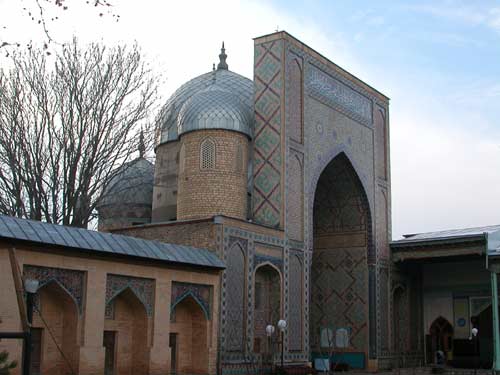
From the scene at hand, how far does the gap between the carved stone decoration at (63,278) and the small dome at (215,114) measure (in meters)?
6.54

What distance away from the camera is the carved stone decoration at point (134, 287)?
45.6 feet

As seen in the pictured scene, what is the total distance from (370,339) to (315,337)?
5.45 feet

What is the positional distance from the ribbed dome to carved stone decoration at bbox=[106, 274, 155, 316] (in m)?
5.38

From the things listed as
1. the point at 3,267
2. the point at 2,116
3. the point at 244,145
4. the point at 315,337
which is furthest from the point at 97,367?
the point at 315,337

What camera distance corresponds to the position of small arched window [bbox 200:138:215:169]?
18469 mm

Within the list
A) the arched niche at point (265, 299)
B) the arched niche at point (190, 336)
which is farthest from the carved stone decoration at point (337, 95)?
the arched niche at point (190, 336)

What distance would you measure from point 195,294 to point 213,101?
18.5 feet

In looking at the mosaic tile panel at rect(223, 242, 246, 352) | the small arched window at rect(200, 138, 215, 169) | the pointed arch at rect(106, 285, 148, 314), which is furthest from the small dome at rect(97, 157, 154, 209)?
the pointed arch at rect(106, 285, 148, 314)

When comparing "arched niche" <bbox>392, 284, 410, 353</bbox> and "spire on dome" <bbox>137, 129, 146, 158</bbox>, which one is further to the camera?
"arched niche" <bbox>392, 284, 410, 353</bbox>

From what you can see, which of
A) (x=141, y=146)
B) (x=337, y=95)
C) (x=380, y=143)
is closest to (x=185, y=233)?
(x=141, y=146)

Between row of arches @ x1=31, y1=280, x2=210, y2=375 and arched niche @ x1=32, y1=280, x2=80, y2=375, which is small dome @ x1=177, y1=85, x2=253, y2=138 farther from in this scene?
arched niche @ x1=32, y1=280, x2=80, y2=375

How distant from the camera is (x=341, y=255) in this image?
22.8 m

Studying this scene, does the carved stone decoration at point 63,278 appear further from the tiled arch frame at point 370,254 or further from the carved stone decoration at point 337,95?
the carved stone decoration at point 337,95

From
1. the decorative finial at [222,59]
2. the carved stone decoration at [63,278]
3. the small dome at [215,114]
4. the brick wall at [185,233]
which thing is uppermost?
the decorative finial at [222,59]
